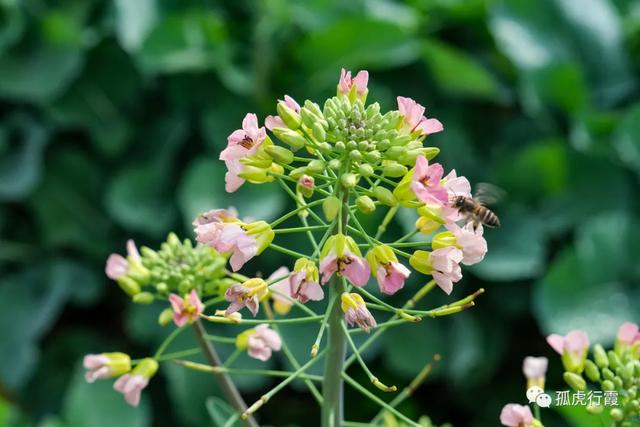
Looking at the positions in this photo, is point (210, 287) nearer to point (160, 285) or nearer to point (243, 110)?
point (160, 285)

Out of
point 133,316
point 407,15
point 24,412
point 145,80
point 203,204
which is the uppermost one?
point 407,15

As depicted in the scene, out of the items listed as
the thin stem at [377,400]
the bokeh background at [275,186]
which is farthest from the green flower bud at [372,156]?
the bokeh background at [275,186]

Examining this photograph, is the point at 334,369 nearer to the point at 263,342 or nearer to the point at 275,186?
the point at 263,342

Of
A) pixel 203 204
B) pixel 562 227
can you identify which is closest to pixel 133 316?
pixel 203 204

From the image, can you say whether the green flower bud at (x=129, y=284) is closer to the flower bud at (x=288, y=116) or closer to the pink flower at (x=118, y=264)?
the pink flower at (x=118, y=264)

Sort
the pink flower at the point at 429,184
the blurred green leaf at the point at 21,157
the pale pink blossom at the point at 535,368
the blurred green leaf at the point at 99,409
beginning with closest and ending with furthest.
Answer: the pink flower at the point at 429,184 < the pale pink blossom at the point at 535,368 < the blurred green leaf at the point at 99,409 < the blurred green leaf at the point at 21,157

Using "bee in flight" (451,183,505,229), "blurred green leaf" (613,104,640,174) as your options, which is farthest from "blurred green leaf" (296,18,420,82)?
"bee in flight" (451,183,505,229)

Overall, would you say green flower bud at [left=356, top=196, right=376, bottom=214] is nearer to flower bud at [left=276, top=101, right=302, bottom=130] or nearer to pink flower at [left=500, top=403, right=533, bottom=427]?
flower bud at [left=276, top=101, right=302, bottom=130]
